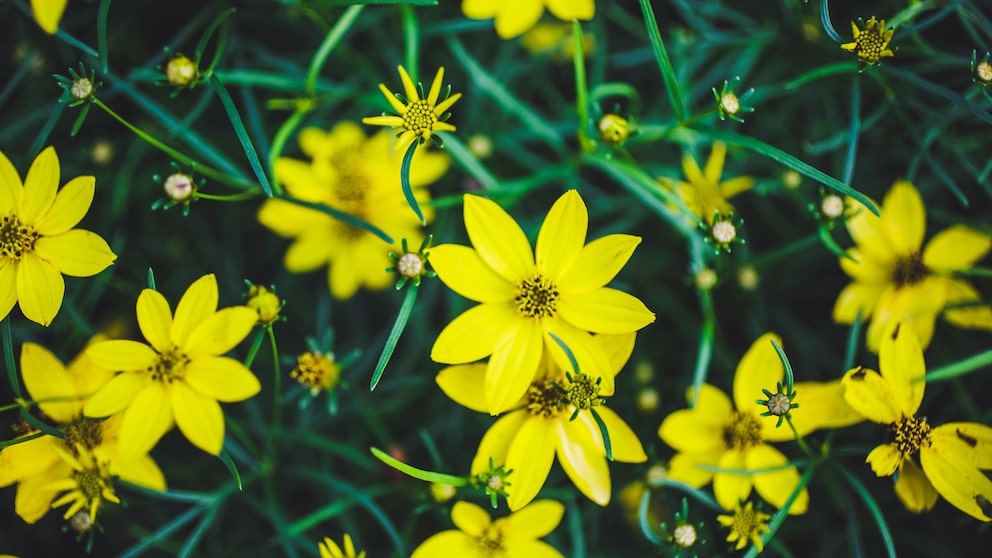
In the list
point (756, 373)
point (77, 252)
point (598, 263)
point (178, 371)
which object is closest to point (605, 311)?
point (598, 263)

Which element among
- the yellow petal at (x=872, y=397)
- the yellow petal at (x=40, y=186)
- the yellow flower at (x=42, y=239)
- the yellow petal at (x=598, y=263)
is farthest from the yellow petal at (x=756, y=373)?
the yellow petal at (x=40, y=186)

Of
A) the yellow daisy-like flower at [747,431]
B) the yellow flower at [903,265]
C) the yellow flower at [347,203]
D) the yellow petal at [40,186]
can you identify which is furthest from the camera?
the yellow flower at [347,203]

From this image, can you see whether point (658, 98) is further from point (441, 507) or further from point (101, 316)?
point (101, 316)

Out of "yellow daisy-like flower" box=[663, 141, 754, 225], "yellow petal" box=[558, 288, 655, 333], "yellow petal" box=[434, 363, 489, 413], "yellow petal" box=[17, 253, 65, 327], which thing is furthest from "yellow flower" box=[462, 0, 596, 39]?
"yellow petal" box=[17, 253, 65, 327]

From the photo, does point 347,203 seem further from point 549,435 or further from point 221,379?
point 549,435

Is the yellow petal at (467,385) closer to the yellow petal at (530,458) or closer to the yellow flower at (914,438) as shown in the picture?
the yellow petal at (530,458)

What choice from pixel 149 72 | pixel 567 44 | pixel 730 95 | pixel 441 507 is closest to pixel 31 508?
pixel 441 507
